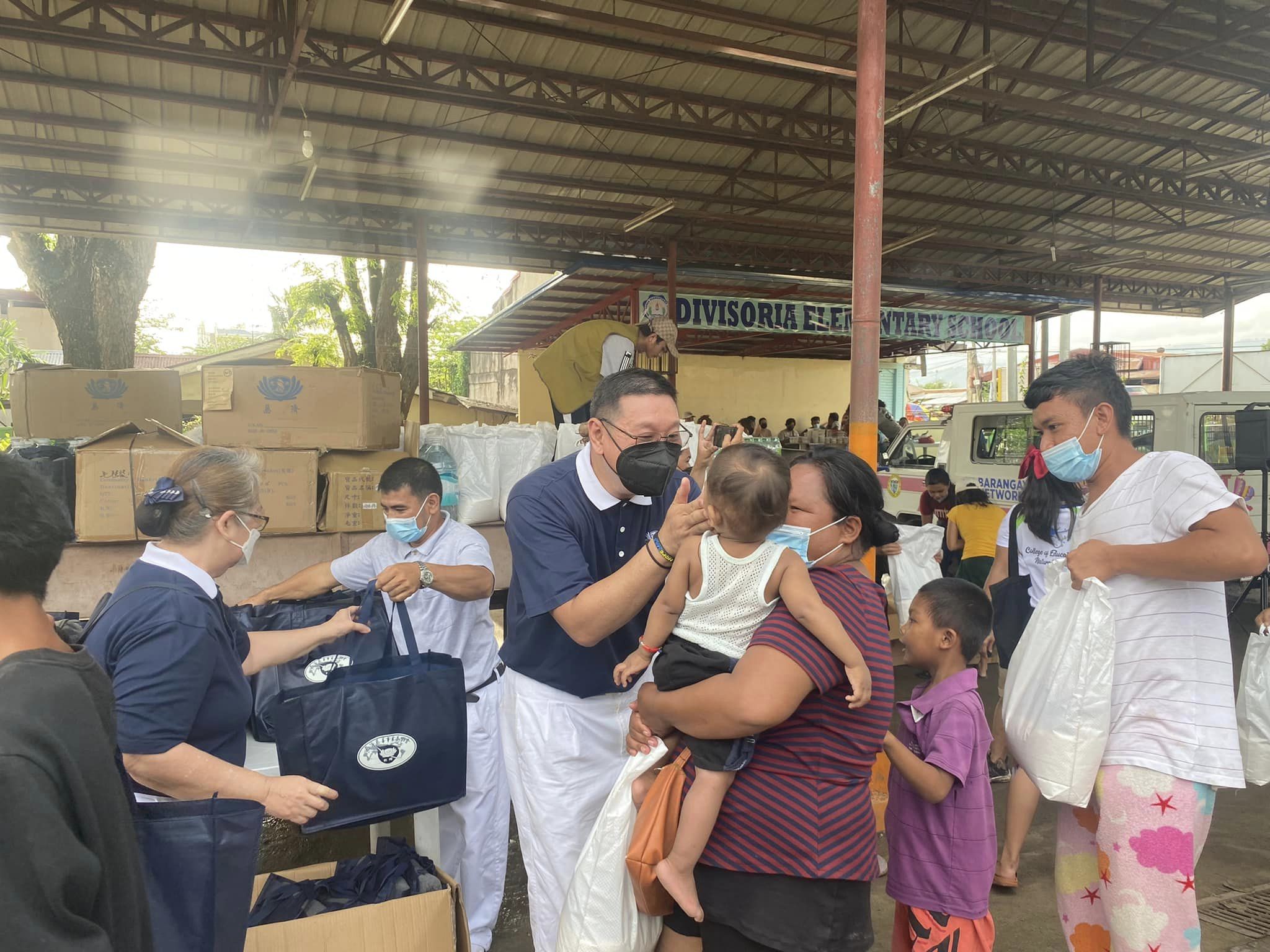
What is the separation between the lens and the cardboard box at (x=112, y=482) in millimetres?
4305

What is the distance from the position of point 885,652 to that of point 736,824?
44cm

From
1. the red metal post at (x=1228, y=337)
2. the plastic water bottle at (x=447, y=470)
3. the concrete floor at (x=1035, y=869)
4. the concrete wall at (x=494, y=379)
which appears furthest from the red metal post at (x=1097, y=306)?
the concrete wall at (x=494, y=379)

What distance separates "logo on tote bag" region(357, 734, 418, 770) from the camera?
7.06ft

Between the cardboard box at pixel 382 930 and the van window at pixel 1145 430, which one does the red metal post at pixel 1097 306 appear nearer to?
the van window at pixel 1145 430

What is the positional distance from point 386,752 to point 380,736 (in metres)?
0.05

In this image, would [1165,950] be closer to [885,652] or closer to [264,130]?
[885,652]

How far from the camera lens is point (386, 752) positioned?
2.18m

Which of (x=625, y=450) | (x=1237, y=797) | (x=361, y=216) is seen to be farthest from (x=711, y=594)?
(x=361, y=216)

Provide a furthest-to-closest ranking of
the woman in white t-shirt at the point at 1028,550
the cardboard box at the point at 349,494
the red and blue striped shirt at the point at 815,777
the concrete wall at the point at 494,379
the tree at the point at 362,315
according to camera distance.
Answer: the concrete wall at the point at 494,379, the tree at the point at 362,315, the cardboard box at the point at 349,494, the woman in white t-shirt at the point at 1028,550, the red and blue striped shirt at the point at 815,777

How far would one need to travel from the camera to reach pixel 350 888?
224 cm

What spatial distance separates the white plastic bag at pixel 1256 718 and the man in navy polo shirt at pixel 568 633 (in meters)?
1.74

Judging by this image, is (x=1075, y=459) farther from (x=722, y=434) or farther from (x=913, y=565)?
(x=913, y=565)

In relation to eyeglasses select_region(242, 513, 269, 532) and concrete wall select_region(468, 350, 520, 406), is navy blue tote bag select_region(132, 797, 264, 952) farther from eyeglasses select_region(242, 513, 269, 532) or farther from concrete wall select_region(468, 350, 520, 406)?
concrete wall select_region(468, 350, 520, 406)

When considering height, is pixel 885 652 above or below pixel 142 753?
above
